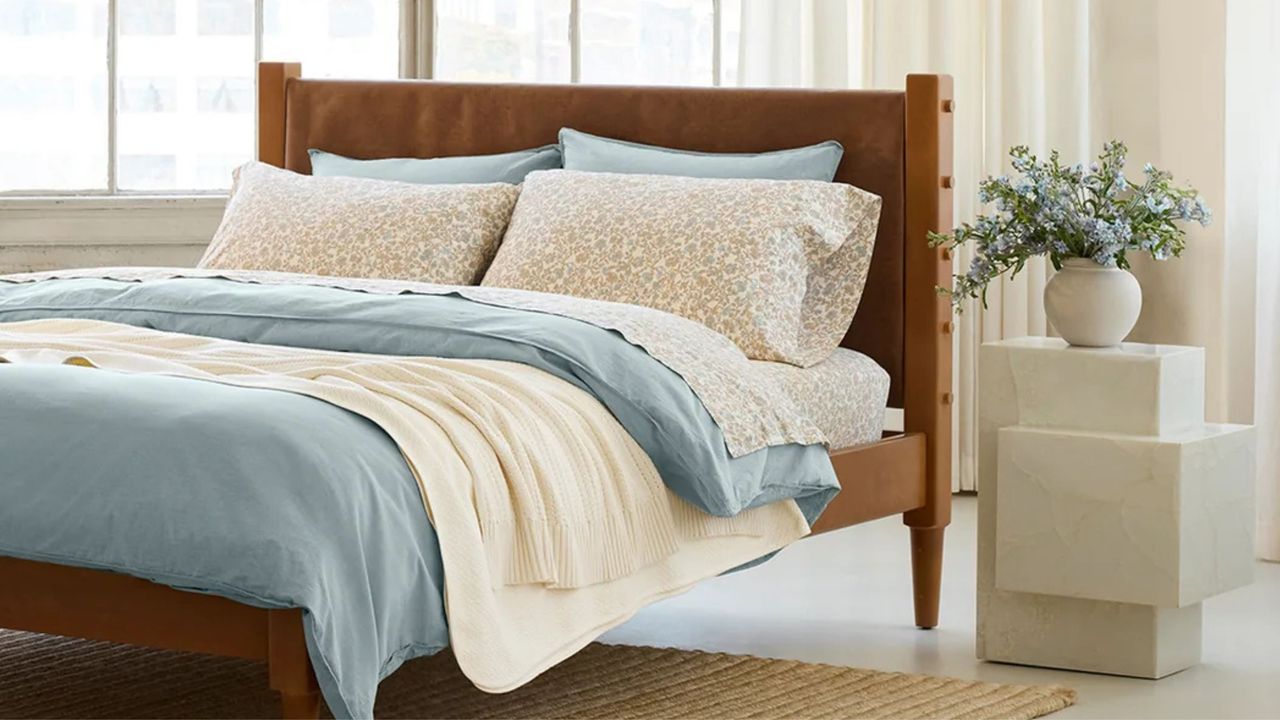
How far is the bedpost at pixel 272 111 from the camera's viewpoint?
4410 mm

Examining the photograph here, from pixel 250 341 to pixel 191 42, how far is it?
235 centimetres

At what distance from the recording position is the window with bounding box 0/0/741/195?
5.00 meters

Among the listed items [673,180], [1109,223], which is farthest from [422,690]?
[1109,223]

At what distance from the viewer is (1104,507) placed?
3.13 metres

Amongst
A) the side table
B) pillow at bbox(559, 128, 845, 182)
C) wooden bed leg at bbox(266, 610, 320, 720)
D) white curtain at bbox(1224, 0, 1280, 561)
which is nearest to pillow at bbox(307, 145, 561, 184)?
pillow at bbox(559, 128, 845, 182)

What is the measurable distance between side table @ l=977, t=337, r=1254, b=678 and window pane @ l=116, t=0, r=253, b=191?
2603mm

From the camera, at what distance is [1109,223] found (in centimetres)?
318

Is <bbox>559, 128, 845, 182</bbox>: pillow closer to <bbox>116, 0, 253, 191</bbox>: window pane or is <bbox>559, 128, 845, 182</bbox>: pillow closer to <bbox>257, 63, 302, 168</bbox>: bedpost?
<bbox>257, 63, 302, 168</bbox>: bedpost

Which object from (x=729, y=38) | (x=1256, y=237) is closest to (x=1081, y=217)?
(x=1256, y=237)

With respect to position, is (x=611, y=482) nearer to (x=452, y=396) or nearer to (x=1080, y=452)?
(x=452, y=396)

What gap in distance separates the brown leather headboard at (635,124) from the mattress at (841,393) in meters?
0.19

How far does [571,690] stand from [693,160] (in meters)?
1.24

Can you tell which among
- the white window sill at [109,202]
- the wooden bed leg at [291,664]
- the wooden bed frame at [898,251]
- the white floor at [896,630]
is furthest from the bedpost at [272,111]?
the wooden bed leg at [291,664]

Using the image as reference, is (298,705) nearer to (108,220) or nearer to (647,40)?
(108,220)
